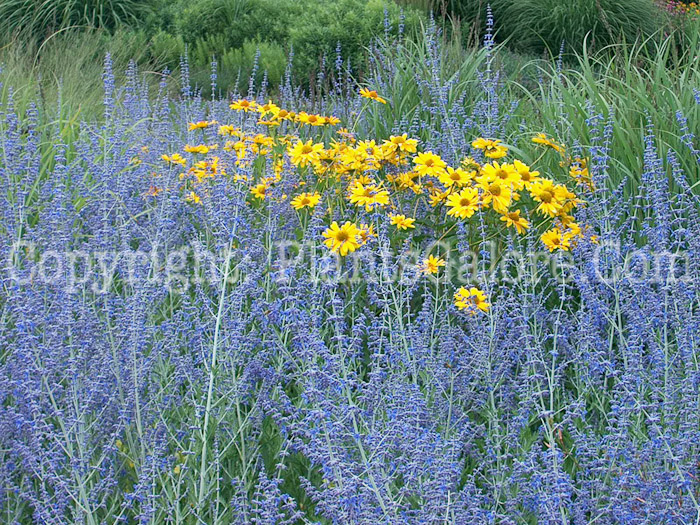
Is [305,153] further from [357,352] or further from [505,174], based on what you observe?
[357,352]

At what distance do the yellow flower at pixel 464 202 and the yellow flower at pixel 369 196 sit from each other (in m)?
0.26

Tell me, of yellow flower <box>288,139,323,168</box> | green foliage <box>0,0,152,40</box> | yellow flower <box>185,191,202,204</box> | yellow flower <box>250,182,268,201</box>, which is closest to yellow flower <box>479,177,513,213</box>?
yellow flower <box>288,139,323,168</box>

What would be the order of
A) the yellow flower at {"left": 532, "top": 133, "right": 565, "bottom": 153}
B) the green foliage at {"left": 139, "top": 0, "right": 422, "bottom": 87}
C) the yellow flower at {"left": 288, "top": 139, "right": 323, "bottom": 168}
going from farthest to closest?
the green foliage at {"left": 139, "top": 0, "right": 422, "bottom": 87}
the yellow flower at {"left": 532, "top": 133, "right": 565, "bottom": 153}
the yellow flower at {"left": 288, "top": 139, "right": 323, "bottom": 168}

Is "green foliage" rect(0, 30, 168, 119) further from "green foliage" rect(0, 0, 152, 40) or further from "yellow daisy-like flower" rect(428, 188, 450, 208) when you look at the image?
"yellow daisy-like flower" rect(428, 188, 450, 208)

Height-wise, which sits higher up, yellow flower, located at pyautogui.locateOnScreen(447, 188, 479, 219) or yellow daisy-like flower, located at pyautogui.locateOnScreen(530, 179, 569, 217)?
yellow daisy-like flower, located at pyautogui.locateOnScreen(530, 179, 569, 217)

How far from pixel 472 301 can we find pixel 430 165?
0.90m

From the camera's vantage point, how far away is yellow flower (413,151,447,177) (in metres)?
3.40

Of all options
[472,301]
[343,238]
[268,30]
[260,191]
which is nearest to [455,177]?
[343,238]

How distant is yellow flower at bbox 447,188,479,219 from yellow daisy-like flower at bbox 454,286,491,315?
1.39 ft

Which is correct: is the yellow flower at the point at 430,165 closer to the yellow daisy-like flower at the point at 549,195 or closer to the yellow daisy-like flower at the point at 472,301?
the yellow daisy-like flower at the point at 549,195

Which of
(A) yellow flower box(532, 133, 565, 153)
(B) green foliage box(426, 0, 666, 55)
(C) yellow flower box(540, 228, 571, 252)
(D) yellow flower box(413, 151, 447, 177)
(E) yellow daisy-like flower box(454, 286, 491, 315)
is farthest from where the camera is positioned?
(B) green foliage box(426, 0, 666, 55)

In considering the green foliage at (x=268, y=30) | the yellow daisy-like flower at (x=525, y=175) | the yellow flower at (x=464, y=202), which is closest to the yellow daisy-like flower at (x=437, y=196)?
the yellow flower at (x=464, y=202)

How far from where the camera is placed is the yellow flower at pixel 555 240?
3.13 metres

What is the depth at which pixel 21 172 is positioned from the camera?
4324mm
